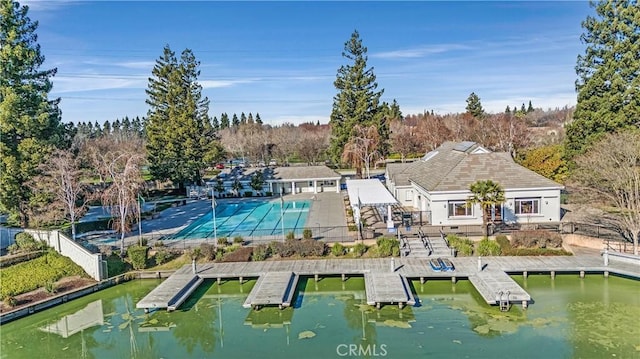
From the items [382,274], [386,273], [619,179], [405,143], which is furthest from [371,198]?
[405,143]

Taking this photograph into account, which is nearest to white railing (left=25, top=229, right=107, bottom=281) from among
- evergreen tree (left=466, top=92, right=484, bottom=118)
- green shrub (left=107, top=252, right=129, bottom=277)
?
green shrub (left=107, top=252, right=129, bottom=277)

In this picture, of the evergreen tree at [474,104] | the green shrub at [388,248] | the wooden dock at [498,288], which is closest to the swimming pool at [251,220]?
the green shrub at [388,248]

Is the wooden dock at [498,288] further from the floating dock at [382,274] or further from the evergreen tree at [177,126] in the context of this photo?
the evergreen tree at [177,126]

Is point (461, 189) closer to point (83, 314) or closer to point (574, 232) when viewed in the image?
point (574, 232)

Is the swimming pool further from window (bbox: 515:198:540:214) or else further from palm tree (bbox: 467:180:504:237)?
window (bbox: 515:198:540:214)

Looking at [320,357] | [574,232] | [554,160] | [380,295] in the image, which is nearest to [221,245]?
[380,295]

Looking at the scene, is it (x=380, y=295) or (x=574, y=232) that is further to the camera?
(x=574, y=232)

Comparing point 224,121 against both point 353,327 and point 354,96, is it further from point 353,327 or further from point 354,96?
point 353,327
